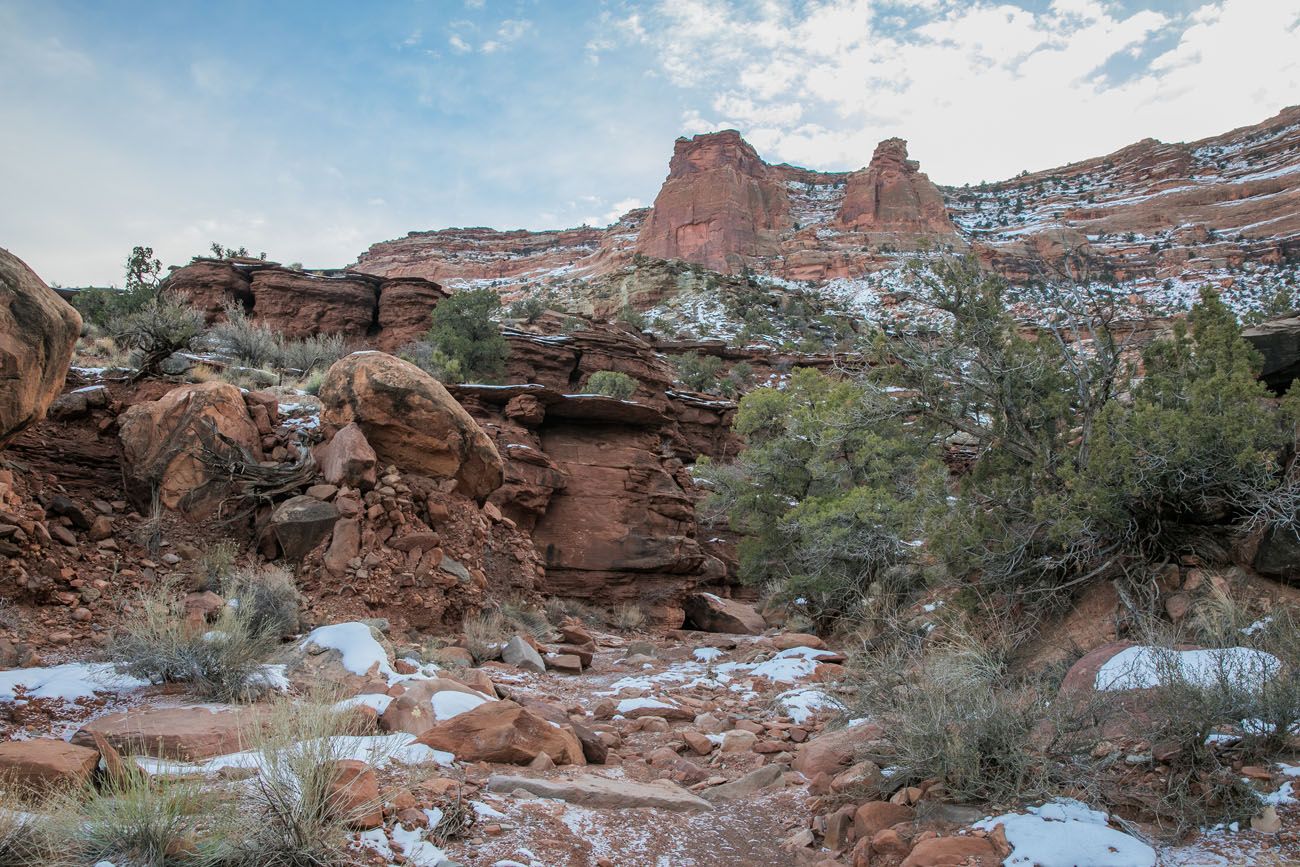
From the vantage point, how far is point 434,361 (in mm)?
17375

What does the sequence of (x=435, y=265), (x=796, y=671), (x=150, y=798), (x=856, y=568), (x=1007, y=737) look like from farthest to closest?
1. (x=435, y=265)
2. (x=856, y=568)
3. (x=796, y=671)
4. (x=1007, y=737)
5. (x=150, y=798)

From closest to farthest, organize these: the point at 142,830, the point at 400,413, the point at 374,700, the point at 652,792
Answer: the point at 142,830 → the point at 652,792 → the point at 374,700 → the point at 400,413

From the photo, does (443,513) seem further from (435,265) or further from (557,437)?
(435,265)

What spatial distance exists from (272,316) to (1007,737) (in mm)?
22705

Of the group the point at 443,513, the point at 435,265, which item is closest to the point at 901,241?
the point at 435,265

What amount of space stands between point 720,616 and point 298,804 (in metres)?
11.8

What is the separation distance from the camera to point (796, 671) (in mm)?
8078

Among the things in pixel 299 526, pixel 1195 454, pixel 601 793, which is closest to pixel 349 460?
pixel 299 526

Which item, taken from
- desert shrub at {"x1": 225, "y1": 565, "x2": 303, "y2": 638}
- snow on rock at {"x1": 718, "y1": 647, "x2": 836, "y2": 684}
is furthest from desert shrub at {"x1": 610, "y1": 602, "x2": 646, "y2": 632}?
desert shrub at {"x1": 225, "y1": 565, "x2": 303, "y2": 638}

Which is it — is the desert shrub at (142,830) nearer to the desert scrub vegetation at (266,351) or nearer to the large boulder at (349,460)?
the large boulder at (349,460)

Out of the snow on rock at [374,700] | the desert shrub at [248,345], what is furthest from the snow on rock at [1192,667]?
the desert shrub at [248,345]

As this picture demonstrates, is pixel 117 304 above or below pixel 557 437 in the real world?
above

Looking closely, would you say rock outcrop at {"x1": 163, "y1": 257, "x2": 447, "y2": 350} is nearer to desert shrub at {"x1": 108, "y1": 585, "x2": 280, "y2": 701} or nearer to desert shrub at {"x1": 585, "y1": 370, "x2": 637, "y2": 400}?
desert shrub at {"x1": 585, "y1": 370, "x2": 637, "y2": 400}

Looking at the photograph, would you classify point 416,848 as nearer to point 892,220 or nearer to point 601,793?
point 601,793
